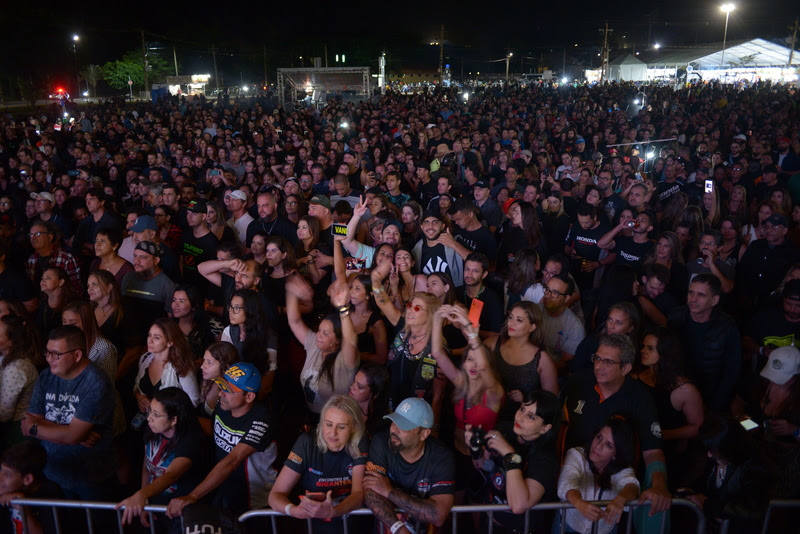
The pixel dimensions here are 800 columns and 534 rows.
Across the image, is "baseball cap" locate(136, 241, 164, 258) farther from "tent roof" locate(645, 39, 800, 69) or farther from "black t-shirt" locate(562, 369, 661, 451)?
"tent roof" locate(645, 39, 800, 69)

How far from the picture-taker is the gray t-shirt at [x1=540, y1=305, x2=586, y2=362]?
439 centimetres

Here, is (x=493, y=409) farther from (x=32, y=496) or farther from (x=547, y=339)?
(x=32, y=496)

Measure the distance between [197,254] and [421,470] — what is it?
4.02 m

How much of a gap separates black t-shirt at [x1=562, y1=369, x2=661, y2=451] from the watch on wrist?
26.7 inches

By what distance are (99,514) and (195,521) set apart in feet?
3.60

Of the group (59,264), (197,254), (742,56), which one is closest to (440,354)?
(197,254)

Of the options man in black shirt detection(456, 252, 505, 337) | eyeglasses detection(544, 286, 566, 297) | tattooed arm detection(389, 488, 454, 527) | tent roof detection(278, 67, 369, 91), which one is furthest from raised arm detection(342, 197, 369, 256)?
tent roof detection(278, 67, 369, 91)

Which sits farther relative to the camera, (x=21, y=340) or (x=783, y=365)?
(x=21, y=340)

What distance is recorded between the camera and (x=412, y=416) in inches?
118

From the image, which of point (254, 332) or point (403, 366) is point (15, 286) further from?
point (403, 366)

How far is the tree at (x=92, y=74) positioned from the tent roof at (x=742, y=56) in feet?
170

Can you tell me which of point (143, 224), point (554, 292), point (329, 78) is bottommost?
point (554, 292)

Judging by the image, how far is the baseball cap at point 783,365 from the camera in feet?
11.1

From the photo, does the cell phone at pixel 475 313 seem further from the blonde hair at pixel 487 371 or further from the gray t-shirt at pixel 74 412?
the gray t-shirt at pixel 74 412
